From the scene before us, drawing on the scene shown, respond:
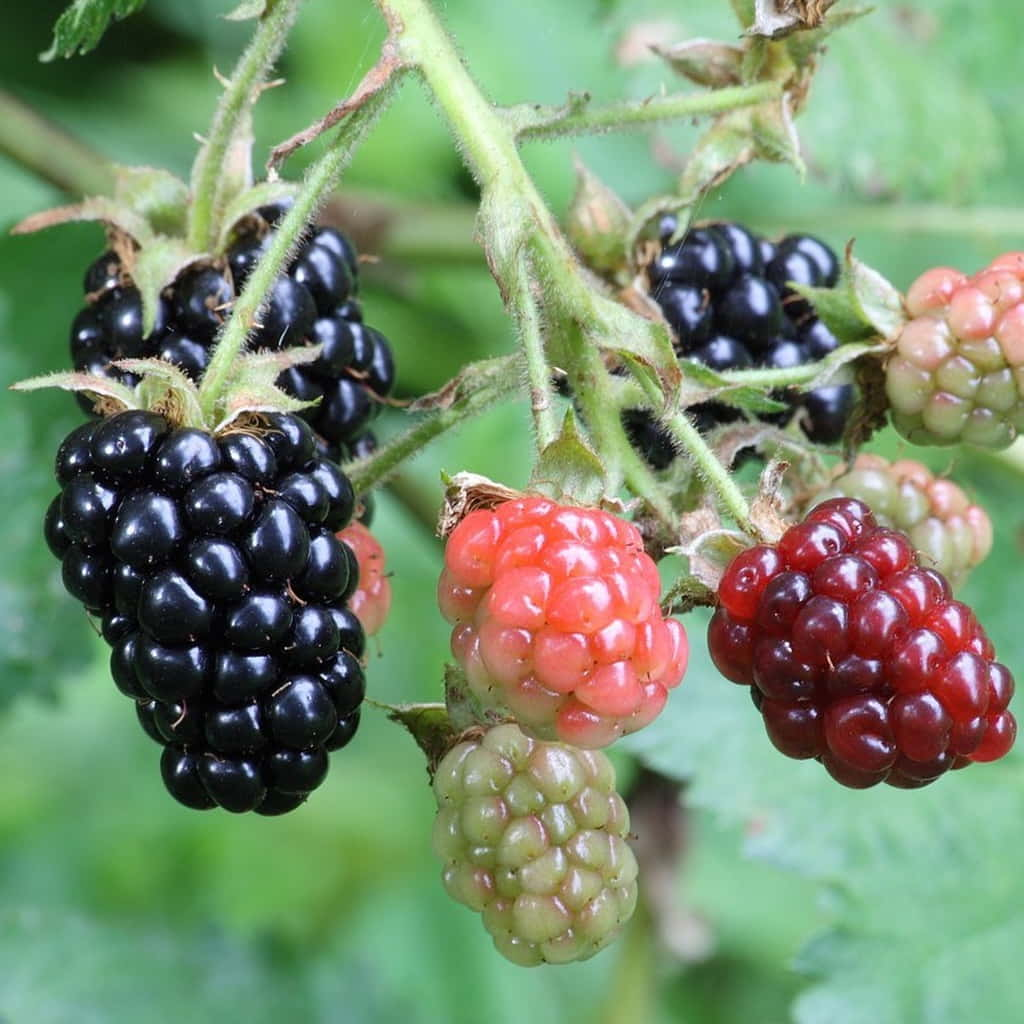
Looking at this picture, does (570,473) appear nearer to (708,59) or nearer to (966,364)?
(966,364)

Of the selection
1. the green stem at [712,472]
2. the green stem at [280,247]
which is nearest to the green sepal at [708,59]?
the green stem at [280,247]

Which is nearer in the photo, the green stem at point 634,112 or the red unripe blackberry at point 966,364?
the green stem at point 634,112

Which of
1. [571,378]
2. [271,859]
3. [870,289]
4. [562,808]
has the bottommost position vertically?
[271,859]

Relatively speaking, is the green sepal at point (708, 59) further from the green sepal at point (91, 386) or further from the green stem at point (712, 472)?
the green sepal at point (91, 386)

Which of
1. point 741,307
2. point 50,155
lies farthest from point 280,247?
point 50,155

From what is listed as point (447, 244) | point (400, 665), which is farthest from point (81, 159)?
point (400, 665)

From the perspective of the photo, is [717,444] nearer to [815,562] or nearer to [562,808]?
[815,562]
